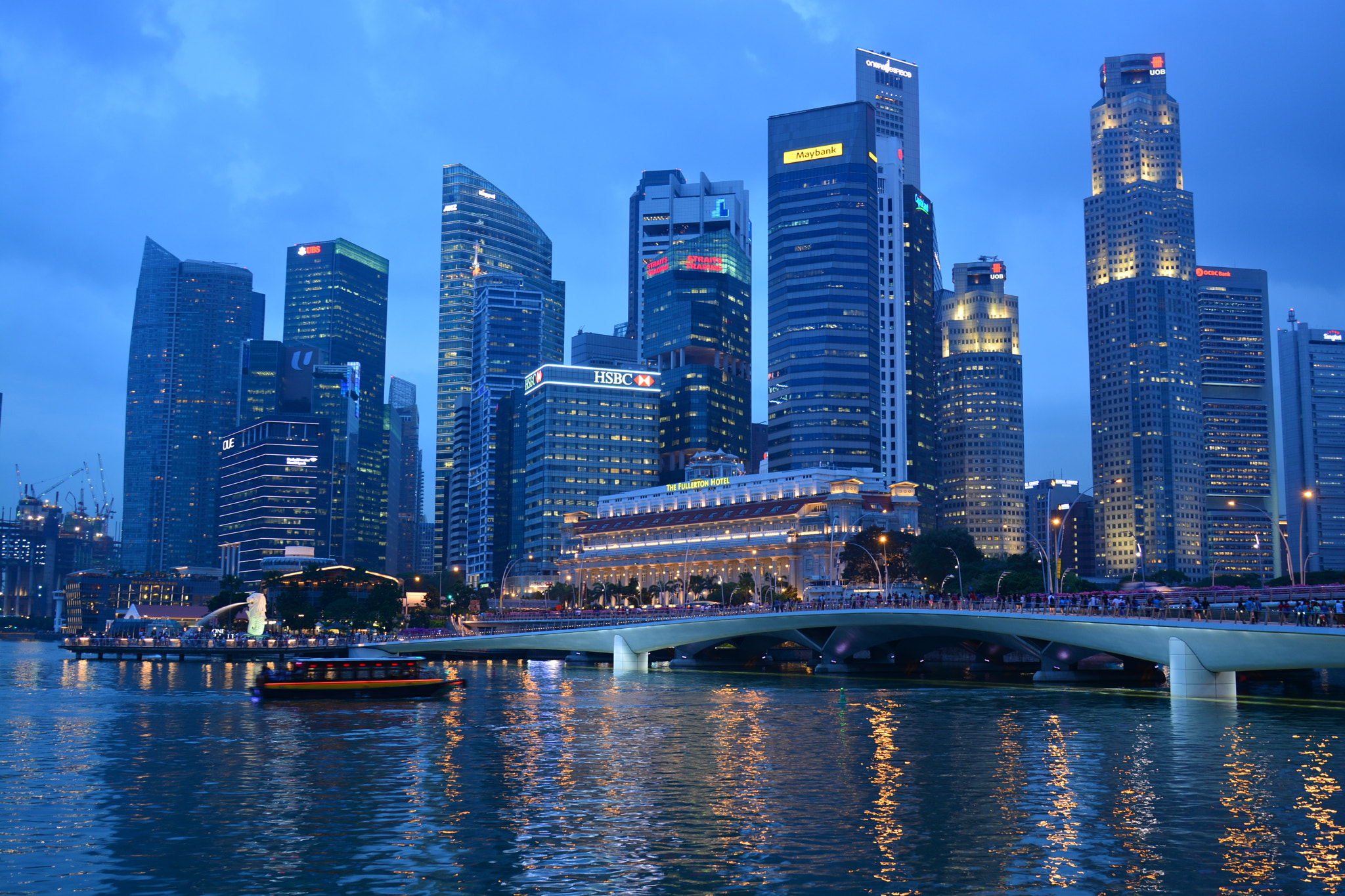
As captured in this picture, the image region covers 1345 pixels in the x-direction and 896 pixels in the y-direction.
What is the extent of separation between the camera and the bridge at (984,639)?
8331 cm

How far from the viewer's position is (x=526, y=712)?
297 feet

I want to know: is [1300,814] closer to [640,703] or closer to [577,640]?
[640,703]

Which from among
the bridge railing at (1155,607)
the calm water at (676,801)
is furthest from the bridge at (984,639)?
the calm water at (676,801)

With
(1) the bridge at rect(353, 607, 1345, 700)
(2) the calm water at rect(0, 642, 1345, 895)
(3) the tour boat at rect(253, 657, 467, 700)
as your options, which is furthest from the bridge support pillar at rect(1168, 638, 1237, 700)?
(3) the tour boat at rect(253, 657, 467, 700)

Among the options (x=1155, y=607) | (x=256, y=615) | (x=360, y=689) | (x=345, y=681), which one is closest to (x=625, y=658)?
(x=360, y=689)

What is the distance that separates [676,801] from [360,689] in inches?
2600

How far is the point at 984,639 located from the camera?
131 meters

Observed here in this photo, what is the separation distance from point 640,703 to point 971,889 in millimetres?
67359

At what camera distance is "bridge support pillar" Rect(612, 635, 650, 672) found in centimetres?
15425

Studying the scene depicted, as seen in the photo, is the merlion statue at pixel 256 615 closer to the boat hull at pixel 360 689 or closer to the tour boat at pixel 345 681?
the tour boat at pixel 345 681

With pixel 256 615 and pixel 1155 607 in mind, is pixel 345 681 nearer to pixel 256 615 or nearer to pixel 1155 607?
pixel 1155 607

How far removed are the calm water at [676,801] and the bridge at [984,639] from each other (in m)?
4.37

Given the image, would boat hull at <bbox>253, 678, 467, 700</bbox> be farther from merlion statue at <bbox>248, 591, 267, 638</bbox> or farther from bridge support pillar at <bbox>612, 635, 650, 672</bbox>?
merlion statue at <bbox>248, 591, 267, 638</bbox>

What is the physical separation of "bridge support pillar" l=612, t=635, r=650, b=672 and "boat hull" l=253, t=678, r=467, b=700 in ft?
155
